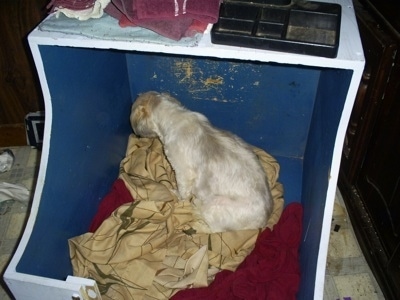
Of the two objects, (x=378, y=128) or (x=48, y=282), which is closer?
(x=48, y=282)

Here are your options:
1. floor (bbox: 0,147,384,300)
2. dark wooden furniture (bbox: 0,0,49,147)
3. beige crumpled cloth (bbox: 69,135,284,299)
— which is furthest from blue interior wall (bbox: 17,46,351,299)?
dark wooden furniture (bbox: 0,0,49,147)

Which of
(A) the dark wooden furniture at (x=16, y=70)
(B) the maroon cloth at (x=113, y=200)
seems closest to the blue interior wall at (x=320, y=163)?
(B) the maroon cloth at (x=113, y=200)

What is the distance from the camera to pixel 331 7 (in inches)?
46.0

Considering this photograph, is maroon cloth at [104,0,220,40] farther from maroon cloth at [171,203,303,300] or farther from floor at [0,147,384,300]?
floor at [0,147,384,300]

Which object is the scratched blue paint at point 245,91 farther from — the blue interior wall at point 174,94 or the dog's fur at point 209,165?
the dog's fur at point 209,165

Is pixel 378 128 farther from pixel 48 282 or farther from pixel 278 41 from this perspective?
pixel 48 282

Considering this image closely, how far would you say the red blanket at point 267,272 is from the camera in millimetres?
1407

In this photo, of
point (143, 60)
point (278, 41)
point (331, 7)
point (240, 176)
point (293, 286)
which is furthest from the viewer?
point (143, 60)

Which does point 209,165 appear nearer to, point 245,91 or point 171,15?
point 245,91

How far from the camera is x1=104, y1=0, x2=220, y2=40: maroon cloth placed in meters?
1.04

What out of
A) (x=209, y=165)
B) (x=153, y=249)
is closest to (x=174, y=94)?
(x=209, y=165)

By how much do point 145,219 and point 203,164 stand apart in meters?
0.33

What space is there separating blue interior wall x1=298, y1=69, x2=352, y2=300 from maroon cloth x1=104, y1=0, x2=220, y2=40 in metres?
0.43

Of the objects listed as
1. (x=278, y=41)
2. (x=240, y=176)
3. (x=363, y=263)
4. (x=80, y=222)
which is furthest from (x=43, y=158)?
(x=363, y=263)
